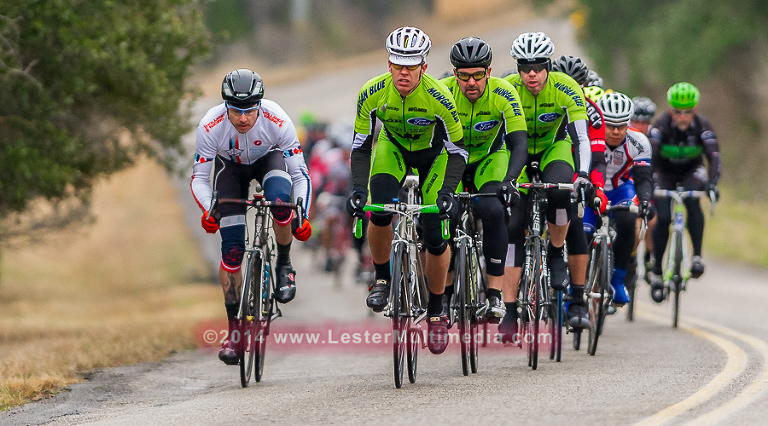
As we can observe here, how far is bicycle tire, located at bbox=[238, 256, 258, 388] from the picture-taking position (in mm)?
9125

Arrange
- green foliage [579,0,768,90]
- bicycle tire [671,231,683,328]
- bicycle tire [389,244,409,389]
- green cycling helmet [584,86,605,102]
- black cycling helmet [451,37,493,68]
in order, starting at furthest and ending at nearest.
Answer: green foliage [579,0,768,90]
bicycle tire [671,231,683,328]
green cycling helmet [584,86,605,102]
black cycling helmet [451,37,493,68]
bicycle tire [389,244,409,389]

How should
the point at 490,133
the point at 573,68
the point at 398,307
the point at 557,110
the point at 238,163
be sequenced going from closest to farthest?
the point at 398,307
the point at 238,163
the point at 490,133
the point at 557,110
the point at 573,68

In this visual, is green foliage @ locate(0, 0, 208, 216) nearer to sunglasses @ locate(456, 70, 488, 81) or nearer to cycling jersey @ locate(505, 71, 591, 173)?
sunglasses @ locate(456, 70, 488, 81)

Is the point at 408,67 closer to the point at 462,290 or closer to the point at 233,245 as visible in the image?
the point at 462,290

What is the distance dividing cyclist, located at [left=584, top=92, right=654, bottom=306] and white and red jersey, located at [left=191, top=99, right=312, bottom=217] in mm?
3394

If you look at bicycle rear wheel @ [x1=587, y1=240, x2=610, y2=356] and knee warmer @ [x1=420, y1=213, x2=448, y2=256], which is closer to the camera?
knee warmer @ [x1=420, y1=213, x2=448, y2=256]

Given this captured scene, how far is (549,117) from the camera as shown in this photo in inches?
402

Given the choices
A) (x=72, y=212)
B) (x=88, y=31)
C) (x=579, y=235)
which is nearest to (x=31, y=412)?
(x=579, y=235)

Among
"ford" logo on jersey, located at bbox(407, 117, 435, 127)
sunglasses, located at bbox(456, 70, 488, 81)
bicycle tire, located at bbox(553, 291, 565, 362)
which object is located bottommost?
bicycle tire, located at bbox(553, 291, 565, 362)

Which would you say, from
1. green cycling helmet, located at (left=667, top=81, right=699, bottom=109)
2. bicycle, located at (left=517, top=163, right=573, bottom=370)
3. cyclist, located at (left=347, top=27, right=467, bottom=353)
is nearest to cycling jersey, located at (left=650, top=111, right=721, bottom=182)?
green cycling helmet, located at (left=667, top=81, right=699, bottom=109)

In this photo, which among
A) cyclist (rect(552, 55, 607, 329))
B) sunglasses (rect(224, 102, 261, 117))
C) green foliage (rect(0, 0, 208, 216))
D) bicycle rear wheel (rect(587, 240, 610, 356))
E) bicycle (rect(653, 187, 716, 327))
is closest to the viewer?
sunglasses (rect(224, 102, 261, 117))

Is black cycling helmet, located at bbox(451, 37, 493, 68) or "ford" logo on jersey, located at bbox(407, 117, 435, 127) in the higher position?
black cycling helmet, located at bbox(451, 37, 493, 68)

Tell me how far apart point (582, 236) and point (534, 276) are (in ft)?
3.69

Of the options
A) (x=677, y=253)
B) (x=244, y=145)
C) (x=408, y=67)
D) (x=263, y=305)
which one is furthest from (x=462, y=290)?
(x=677, y=253)
